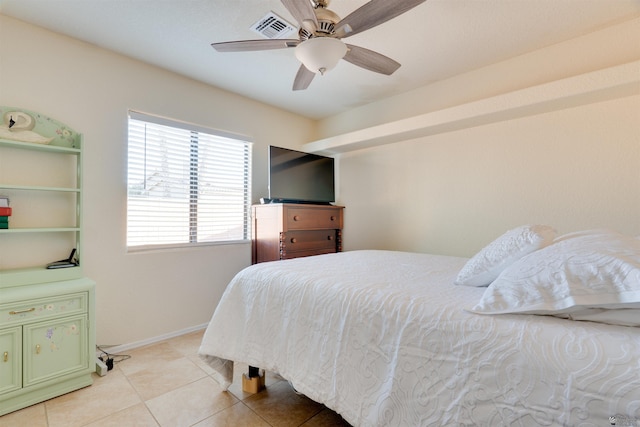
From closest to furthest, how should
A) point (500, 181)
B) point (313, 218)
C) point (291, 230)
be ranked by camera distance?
1. point (500, 181)
2. point (291, 230)
3. point (313, 218)

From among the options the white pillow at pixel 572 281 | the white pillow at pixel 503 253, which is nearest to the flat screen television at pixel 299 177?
the white pillow at pixel 503 253

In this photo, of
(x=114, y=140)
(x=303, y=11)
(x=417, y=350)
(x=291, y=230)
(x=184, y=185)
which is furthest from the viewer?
(x=291, y=230)

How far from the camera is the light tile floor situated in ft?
4.75

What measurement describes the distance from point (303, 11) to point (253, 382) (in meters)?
2.05

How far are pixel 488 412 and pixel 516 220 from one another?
2.03 m

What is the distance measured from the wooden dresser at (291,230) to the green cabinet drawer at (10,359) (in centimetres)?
181

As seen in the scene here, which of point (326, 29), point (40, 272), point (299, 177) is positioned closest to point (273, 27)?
point (326, 29)

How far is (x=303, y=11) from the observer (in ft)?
4.38

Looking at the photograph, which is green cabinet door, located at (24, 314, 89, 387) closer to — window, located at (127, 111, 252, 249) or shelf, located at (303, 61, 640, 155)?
window, located at (127, 111, 252, 249)

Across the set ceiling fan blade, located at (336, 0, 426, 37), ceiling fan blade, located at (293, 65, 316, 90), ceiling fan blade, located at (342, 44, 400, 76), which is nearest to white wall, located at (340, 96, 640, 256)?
ceiling fan blade, located at (342, 44, 400, 76)

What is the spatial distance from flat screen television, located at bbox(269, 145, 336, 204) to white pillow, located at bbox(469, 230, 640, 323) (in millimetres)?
2413

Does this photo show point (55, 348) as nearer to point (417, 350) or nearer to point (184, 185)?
point (184, 185)

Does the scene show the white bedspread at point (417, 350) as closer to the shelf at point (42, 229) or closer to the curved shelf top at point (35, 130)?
the shelf at point (42, 229)

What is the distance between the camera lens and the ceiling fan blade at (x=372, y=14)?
1290 mm
